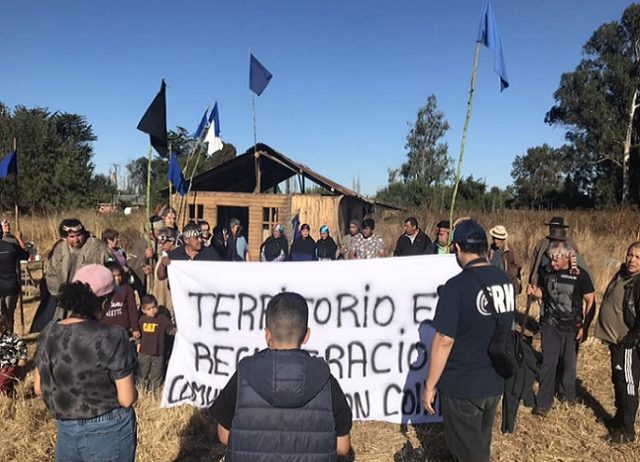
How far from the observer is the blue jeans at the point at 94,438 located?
2309mm

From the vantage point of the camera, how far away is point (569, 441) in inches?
164

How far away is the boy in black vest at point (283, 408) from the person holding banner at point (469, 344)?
1077 mm

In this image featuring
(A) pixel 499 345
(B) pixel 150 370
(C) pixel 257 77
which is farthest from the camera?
(C) pixel 257 77

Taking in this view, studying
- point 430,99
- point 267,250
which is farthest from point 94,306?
point 430,99

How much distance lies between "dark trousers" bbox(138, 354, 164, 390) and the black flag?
2322 mm

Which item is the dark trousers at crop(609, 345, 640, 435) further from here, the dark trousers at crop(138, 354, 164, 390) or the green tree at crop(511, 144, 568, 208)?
the green tree at crop(511, 144, 568, 208)

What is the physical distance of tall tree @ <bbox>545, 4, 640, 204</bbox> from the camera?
32.8m

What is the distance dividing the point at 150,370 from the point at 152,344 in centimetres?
32

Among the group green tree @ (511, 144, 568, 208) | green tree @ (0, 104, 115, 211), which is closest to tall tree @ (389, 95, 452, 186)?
green tree @ (511, 144, 568, 208)

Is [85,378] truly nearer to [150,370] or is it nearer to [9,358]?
[150,370]

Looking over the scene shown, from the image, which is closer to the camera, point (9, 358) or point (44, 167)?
point (9, 358)

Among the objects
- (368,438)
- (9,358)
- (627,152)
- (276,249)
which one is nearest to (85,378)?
(368,438)

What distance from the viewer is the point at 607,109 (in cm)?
3353

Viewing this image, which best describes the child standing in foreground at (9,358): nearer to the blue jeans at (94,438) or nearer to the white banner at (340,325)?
the white banner at (340,325)
